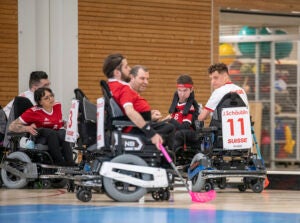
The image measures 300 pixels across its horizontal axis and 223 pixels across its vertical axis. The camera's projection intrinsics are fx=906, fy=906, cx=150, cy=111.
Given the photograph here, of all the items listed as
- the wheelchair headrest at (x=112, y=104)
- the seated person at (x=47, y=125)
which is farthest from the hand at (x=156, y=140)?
the seated person at (x=47, y=125)

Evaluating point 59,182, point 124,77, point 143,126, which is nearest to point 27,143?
point 59,182

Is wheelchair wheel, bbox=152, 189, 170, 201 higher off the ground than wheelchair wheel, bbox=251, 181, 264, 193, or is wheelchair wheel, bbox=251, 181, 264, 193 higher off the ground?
wheelchair wheel, bbox=152, 189, 170, 201

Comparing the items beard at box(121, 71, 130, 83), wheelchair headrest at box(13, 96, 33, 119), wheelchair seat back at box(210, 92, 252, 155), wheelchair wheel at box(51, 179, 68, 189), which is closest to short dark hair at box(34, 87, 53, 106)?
wheelchair headrest at box(13, 96, 33, 119)

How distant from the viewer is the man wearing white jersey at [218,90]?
934 cm

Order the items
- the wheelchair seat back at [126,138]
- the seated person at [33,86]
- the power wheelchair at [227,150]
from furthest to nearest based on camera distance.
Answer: the seated person at [33,86] → the power wheelchair at [227,150] → the wheelchair seat back at [126,138]

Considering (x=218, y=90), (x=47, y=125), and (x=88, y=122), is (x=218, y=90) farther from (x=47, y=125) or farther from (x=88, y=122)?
(x=47, y=125)

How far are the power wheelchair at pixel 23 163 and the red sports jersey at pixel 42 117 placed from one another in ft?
0.63

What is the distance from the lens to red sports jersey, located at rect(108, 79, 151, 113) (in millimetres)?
7863

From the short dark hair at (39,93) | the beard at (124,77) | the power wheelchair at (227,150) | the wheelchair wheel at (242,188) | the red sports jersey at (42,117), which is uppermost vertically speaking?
the beard at (124,77)

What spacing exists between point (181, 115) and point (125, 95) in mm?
2190

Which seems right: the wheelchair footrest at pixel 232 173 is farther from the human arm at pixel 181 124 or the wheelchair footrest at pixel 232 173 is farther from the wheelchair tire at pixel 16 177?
the wheelchair tire at pixel 16 177

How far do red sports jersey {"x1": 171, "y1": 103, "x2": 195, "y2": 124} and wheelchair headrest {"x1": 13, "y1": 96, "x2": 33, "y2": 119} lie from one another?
6.39 ft

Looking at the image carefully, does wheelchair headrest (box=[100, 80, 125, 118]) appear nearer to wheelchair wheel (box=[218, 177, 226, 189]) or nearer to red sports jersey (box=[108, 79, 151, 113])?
red sports jersey (box=[108, 79, 151, 113])

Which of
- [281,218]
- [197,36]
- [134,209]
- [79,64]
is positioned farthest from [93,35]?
[281,218]
